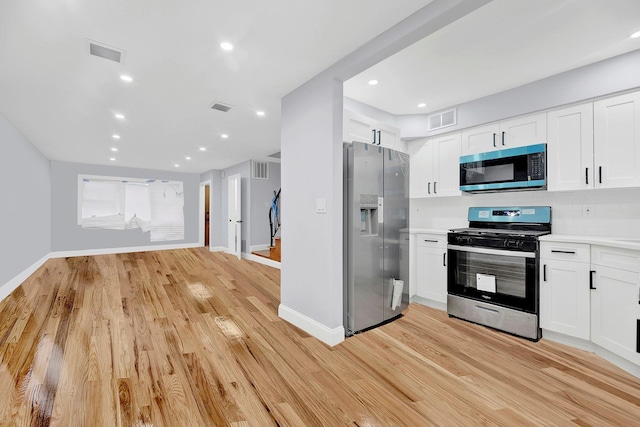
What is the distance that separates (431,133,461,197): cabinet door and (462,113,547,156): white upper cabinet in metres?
0.12

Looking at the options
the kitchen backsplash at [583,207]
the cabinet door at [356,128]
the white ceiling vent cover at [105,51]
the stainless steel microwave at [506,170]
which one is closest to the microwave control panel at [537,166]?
the stainless steel microwave at [506,170]

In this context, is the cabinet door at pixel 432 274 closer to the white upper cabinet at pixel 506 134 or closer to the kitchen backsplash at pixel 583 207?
the kitchen backsplash at pixel 583 207

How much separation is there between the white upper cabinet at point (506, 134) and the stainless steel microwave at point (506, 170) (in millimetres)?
110

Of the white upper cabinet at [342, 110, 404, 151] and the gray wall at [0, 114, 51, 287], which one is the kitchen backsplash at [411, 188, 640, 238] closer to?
the white upper cabinet at [342, 110, 404, 151]

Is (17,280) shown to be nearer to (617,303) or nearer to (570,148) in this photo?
(617,303)

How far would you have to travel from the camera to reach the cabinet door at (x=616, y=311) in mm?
2039

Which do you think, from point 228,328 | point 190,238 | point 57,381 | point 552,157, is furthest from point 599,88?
point 190,238

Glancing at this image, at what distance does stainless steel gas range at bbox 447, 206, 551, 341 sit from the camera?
101 inches

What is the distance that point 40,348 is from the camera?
238 cm

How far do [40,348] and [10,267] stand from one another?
9.46 ft

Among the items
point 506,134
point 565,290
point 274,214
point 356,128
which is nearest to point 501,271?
point 565,290

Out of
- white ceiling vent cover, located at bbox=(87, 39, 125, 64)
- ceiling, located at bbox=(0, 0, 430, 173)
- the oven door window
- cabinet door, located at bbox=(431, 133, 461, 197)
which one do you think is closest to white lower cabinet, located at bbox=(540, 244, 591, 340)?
the oven door window

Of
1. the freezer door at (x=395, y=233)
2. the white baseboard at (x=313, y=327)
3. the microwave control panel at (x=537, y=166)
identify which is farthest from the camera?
the freezer door at (x=395, y=233)

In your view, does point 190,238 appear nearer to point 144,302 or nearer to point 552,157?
point 144,302
